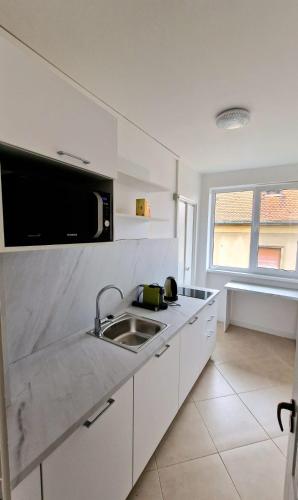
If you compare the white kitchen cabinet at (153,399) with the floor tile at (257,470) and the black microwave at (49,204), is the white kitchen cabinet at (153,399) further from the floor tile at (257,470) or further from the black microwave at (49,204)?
the black microwave at (49,204)

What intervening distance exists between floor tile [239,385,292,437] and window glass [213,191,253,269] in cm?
180

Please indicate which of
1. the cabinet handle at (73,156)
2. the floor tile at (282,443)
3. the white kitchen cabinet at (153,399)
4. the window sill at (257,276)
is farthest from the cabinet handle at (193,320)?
the window sill at (257,276)

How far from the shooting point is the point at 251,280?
3.45 metres

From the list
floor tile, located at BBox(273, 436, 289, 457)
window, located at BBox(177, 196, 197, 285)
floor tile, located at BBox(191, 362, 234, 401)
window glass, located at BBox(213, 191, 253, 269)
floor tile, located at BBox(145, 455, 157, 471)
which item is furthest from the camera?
window glass, located at BBox(213, 191, 253, 269)

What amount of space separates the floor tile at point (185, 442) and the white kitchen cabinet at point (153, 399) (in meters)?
0.17

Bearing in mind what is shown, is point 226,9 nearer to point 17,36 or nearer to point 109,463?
point 17,36

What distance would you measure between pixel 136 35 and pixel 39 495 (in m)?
1.91

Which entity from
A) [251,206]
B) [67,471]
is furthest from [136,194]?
[251,206]

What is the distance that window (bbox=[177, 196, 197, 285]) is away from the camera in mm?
3076

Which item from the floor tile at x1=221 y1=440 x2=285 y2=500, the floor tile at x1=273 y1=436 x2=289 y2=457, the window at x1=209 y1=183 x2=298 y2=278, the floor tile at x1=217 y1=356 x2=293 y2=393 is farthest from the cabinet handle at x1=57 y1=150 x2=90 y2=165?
the window at x1=209 y1=183 x2=298 y2=278

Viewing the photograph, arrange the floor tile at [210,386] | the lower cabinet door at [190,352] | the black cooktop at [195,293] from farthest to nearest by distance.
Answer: the black cooktop at [195,293]
the floor tile at [210,386]
the lower cabinet door at [190,352]

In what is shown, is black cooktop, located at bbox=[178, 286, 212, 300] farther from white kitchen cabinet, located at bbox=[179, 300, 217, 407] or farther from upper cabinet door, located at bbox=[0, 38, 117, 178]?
upper cabinet door, located at bbox=[0, 38, 117, 178]

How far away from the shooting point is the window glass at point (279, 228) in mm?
3186

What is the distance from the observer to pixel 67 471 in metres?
0.85
